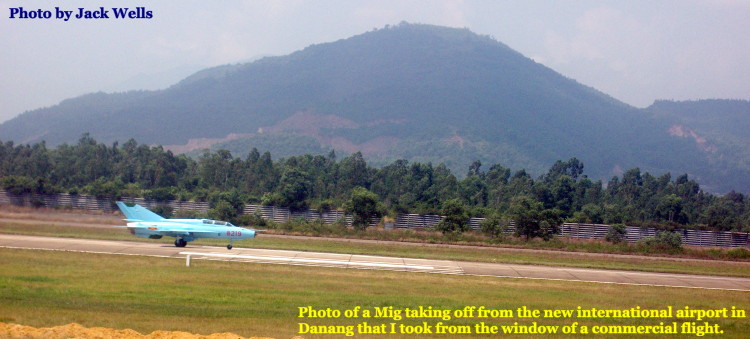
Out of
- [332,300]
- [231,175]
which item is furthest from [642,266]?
[231,175]

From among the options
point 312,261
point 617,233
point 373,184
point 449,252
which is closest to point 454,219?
point 449,252

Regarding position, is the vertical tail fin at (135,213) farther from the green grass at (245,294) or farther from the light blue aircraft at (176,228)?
the green grass at (245,294)

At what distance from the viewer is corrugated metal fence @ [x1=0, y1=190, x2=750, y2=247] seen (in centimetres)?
4956

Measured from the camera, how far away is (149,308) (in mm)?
16219

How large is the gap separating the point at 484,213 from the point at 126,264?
122 ft

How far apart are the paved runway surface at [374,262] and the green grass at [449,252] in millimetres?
1915

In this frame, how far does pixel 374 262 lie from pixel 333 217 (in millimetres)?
23110

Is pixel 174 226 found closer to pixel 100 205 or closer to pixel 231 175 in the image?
pixel 100 205

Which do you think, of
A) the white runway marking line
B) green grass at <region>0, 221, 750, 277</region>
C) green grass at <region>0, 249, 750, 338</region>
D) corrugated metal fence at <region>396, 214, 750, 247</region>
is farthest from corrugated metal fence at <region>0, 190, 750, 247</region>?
green grass at <region>0, 249, 750, 338</region>

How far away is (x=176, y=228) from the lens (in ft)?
103

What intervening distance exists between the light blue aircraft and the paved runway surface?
65 centimetres

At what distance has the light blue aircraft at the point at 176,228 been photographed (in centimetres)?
3114

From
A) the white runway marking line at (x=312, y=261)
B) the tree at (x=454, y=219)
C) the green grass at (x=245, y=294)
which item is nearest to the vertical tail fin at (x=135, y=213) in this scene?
the white runway marking line at (x=312, y=261)

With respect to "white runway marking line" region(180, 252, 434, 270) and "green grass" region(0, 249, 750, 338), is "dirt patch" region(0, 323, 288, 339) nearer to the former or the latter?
"green grass" region(0, 249, 750, 338)
